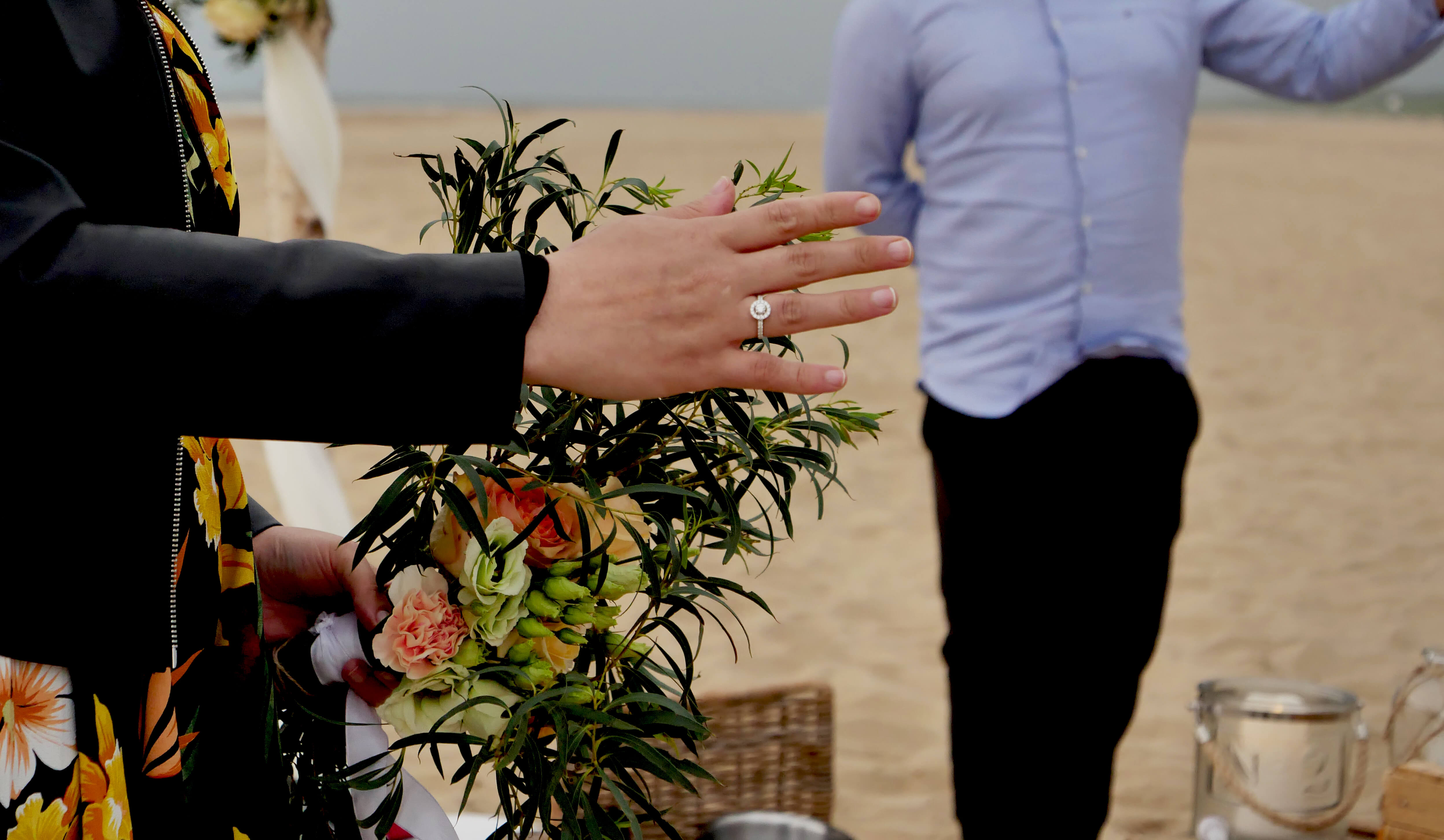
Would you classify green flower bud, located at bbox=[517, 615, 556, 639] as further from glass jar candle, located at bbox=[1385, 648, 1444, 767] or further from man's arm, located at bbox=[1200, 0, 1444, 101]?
man's arm, located at bbox=[1200, 0, 1444, 101]

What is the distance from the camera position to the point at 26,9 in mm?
670

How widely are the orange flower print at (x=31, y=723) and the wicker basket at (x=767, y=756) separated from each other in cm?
167

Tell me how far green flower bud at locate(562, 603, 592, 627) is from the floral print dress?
228 millimetres

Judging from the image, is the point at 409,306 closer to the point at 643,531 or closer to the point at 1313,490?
the point at 643,531

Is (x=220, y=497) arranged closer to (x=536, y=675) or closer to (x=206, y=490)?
(x=206, y=490)

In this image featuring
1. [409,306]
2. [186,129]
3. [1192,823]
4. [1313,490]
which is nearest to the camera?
[409,306]

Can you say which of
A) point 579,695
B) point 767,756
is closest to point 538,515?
point 579,695

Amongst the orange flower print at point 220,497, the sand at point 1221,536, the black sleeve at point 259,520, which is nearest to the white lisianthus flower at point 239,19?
the sand at point 1221,536

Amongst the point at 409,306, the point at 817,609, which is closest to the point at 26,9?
the point at 409,306

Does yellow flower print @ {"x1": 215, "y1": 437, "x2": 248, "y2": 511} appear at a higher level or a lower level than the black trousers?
higher

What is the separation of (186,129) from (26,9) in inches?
4.7

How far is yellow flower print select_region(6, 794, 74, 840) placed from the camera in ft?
2.32

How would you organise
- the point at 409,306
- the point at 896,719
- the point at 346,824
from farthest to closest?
the point at 896,719, the point at 346,824, the point at 409,306

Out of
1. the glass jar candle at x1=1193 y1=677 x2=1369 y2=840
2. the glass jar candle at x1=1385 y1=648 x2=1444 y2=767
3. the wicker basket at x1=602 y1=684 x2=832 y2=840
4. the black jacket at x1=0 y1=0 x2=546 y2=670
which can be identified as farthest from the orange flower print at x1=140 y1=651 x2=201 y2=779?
the glass jar candle at x1=1193 y1=677 x2=1369 y2=840
